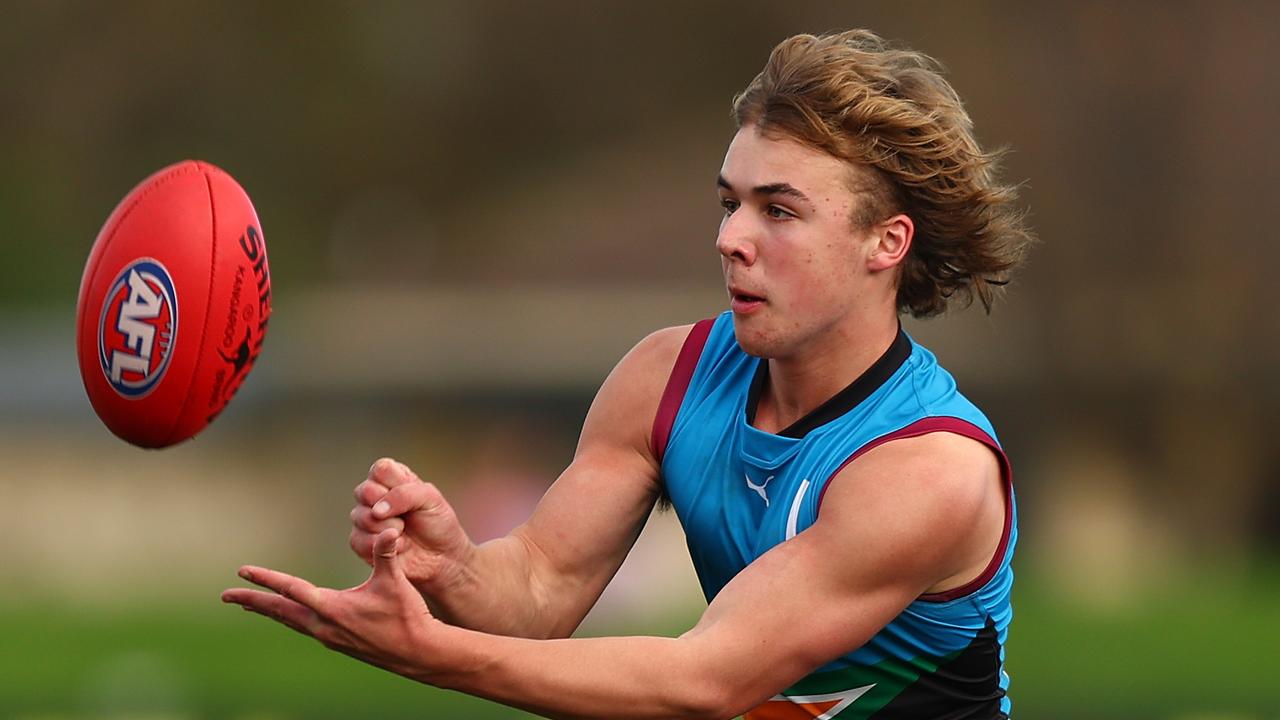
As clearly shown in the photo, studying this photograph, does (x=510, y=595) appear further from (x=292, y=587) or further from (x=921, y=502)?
(x=921, y=502)

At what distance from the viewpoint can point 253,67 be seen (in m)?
31.1

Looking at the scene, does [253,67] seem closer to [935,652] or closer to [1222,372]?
[1222,372]

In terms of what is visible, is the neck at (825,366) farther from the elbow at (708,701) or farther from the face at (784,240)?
the elbow at (708,701)

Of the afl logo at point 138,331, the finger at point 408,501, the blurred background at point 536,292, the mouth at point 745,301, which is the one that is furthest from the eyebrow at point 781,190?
the blurred background at point 536,292

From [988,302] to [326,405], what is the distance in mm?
19301

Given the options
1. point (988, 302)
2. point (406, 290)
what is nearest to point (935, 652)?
point (988, 302)

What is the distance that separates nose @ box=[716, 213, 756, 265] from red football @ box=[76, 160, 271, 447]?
155cm

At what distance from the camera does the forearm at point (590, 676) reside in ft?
13.4

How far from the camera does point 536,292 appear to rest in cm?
2611

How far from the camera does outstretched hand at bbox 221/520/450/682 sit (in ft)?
13.1

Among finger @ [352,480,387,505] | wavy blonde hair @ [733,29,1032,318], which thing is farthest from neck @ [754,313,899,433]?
finger @ [352,480,387,505]

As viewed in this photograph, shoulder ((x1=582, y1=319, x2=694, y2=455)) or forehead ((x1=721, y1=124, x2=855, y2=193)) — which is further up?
forehead ((x1=721, y1=124, x2=855, y2=193))

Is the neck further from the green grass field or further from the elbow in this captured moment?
the green grass field

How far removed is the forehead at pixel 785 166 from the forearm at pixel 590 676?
120cm
